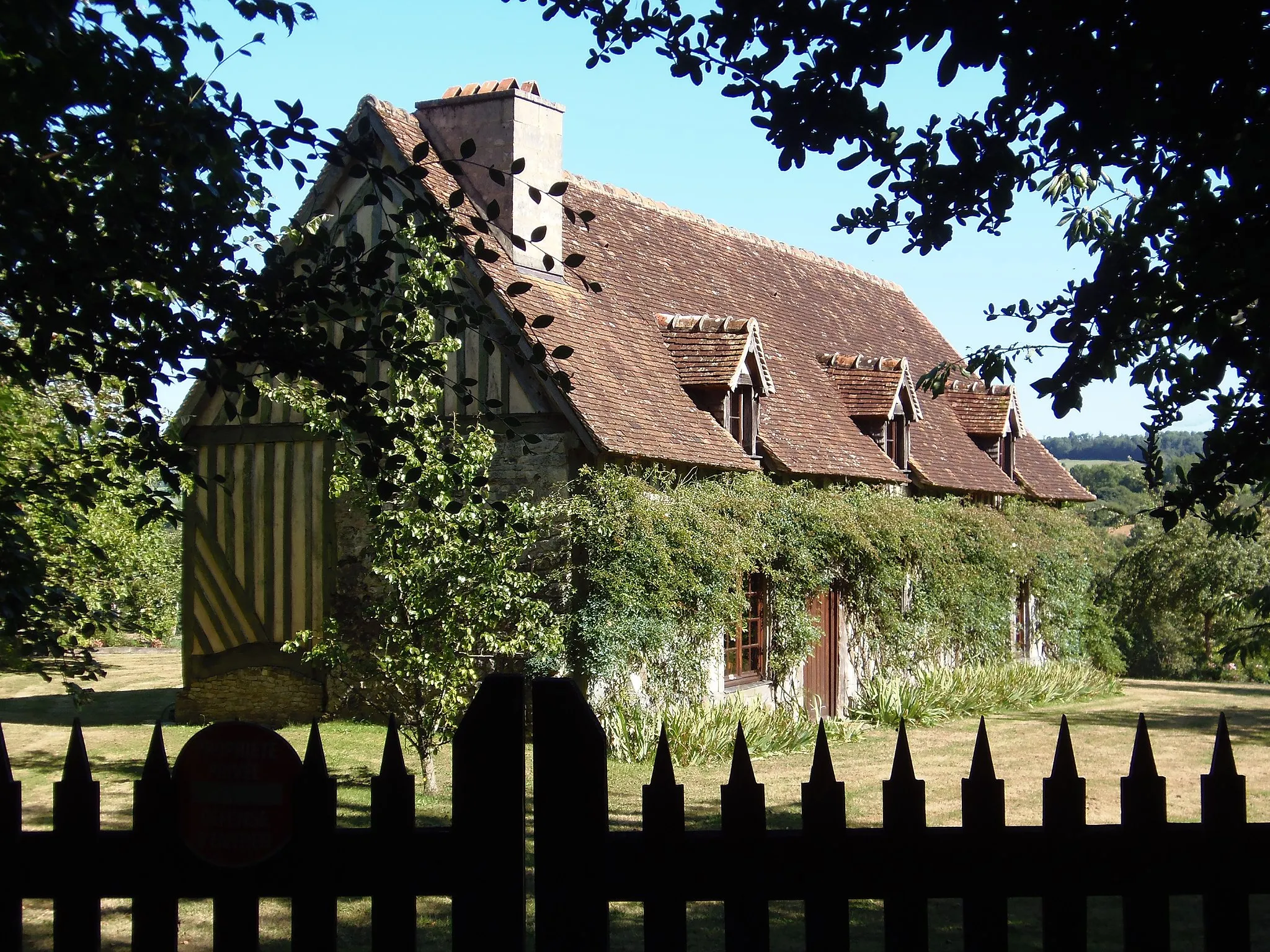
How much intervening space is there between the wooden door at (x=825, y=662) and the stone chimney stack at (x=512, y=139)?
6.21 metres

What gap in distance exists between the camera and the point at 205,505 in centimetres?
1585

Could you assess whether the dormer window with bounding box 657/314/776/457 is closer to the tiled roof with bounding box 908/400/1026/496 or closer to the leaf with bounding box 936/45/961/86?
the tiled roof with bounding box 908/400/1026/496

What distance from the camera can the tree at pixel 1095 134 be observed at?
3293mm

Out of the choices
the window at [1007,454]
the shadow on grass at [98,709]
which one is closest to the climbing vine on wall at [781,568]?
the window at [1007,454]

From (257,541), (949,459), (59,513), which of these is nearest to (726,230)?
(949,459)

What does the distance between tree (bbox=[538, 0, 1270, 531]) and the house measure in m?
8.73

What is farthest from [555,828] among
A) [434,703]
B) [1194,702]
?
[1194,702]

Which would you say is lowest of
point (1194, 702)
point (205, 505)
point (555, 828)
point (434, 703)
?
point (1194, 702)

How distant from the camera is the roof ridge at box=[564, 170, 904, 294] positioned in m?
19.5

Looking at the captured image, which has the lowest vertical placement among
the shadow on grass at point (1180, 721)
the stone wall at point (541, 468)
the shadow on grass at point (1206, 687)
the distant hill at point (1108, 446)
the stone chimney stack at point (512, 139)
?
the shadow on grass at point (1206, 687)

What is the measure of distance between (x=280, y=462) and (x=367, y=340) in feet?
40.1

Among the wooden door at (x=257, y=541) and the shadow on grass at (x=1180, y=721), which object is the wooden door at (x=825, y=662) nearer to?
the shadow on grass at (x=1180, y=721)

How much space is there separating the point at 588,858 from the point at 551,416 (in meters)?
11.3

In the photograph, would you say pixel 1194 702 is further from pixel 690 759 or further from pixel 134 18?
pixel 134 18
